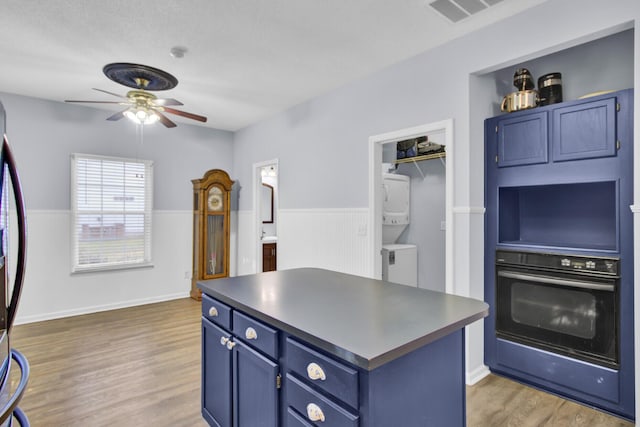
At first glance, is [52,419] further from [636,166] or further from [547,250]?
[636,166]

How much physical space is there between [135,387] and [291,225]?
246 centimetres

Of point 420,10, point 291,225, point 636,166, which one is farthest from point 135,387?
point 636,166

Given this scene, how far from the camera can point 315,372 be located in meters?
1.21

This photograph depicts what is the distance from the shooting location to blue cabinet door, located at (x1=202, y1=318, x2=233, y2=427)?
1739 millimetres

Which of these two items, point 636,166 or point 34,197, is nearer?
point 636,166

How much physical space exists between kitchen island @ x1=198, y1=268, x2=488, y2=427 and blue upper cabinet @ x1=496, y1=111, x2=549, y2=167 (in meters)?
1.44

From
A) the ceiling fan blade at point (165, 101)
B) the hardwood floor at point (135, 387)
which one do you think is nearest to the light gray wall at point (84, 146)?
the hardwood floor at point (135, 387)

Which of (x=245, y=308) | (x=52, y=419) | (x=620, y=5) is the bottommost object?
(x=52, y=419)

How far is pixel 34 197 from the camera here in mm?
4137

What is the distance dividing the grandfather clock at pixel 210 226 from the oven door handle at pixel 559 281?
3.95m

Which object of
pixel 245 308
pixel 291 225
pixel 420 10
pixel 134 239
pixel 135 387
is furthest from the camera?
pixel 134 239

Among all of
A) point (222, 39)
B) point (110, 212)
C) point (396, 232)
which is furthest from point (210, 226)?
point (222, 39)

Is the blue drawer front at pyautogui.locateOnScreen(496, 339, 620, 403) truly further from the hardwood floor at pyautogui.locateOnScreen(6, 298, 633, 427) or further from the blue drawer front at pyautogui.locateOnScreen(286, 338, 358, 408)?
the blue drawer front at pyautogui.locateOnScreen(286, 338, 358, 408)

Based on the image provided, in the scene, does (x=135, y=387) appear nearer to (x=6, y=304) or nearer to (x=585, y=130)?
(x=6, y=304)
